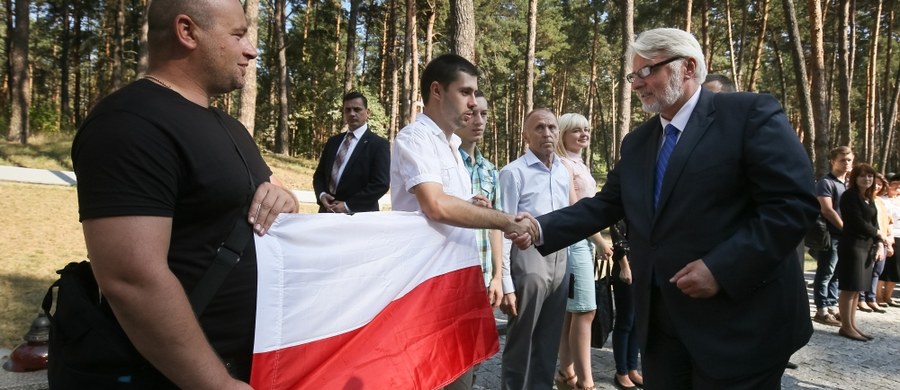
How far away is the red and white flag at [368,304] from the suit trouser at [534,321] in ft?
3.97

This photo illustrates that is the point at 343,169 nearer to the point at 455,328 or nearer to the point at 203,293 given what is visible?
the point at 455,328

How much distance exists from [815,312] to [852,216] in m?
1.84

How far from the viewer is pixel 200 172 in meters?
1.51

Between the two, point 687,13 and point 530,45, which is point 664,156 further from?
point 687,13

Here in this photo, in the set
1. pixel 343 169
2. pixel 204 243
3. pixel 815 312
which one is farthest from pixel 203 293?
pixel 815 312

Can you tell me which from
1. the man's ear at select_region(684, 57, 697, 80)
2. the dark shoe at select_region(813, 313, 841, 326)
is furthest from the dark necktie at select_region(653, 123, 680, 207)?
the dark shoe at select_region(813, 313, 841, 326)

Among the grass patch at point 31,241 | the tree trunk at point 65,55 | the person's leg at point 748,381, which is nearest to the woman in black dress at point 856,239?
the person's leg at point 748,381

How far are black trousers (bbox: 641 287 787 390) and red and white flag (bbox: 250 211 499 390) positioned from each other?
2.71ft

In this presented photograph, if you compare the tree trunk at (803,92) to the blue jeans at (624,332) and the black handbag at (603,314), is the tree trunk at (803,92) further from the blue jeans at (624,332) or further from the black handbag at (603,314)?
the black handbag at (603,314)

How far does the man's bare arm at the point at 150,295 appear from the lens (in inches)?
53.2

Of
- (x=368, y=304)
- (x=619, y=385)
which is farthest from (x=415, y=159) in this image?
(x=619, y=385)

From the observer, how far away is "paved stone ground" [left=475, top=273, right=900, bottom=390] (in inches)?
209

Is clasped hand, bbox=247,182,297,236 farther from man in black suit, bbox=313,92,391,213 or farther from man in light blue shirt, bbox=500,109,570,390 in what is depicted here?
man in black suit, bbox=313,92,391,213

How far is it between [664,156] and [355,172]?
15.1 feet
